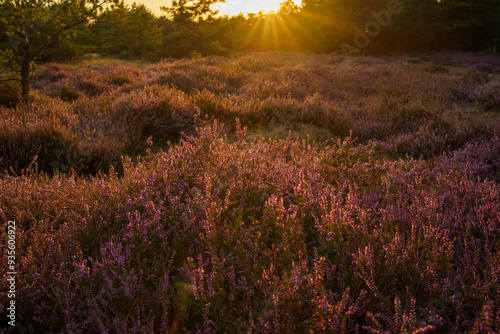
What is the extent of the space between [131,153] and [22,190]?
2.02 meters

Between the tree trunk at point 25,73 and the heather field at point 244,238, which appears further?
the tree trunk at point 25,73

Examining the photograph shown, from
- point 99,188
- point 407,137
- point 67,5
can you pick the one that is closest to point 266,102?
point 407,137

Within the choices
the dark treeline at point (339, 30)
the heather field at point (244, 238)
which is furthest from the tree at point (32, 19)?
the dark treeline at point (339, 30)

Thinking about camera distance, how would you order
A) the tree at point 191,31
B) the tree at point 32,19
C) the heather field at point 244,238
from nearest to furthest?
the heather field at point 244,238 < the tree at point 32,19 < the tree at point 191,31

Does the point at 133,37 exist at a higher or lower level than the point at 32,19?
higher

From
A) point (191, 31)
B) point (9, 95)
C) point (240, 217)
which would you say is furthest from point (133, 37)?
point (240, 217)

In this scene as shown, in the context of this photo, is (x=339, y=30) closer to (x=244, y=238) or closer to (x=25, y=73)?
(x=25, y=73)

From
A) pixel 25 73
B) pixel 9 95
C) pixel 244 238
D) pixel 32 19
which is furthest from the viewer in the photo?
pixel 9 95

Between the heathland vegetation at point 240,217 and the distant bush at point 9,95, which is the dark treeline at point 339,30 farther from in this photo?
the heathland vegetation at point 240,217

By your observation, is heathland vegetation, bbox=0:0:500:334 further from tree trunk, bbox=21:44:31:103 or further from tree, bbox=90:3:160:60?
tree, bbox=90:3:160:60

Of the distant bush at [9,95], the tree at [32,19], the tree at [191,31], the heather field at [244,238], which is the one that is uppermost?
the tree at [191,31]

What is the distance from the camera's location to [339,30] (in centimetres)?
2777

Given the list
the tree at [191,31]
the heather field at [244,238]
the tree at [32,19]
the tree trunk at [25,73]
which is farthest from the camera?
the tree at [191,31]

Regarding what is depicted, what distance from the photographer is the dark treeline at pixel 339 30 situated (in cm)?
2602
